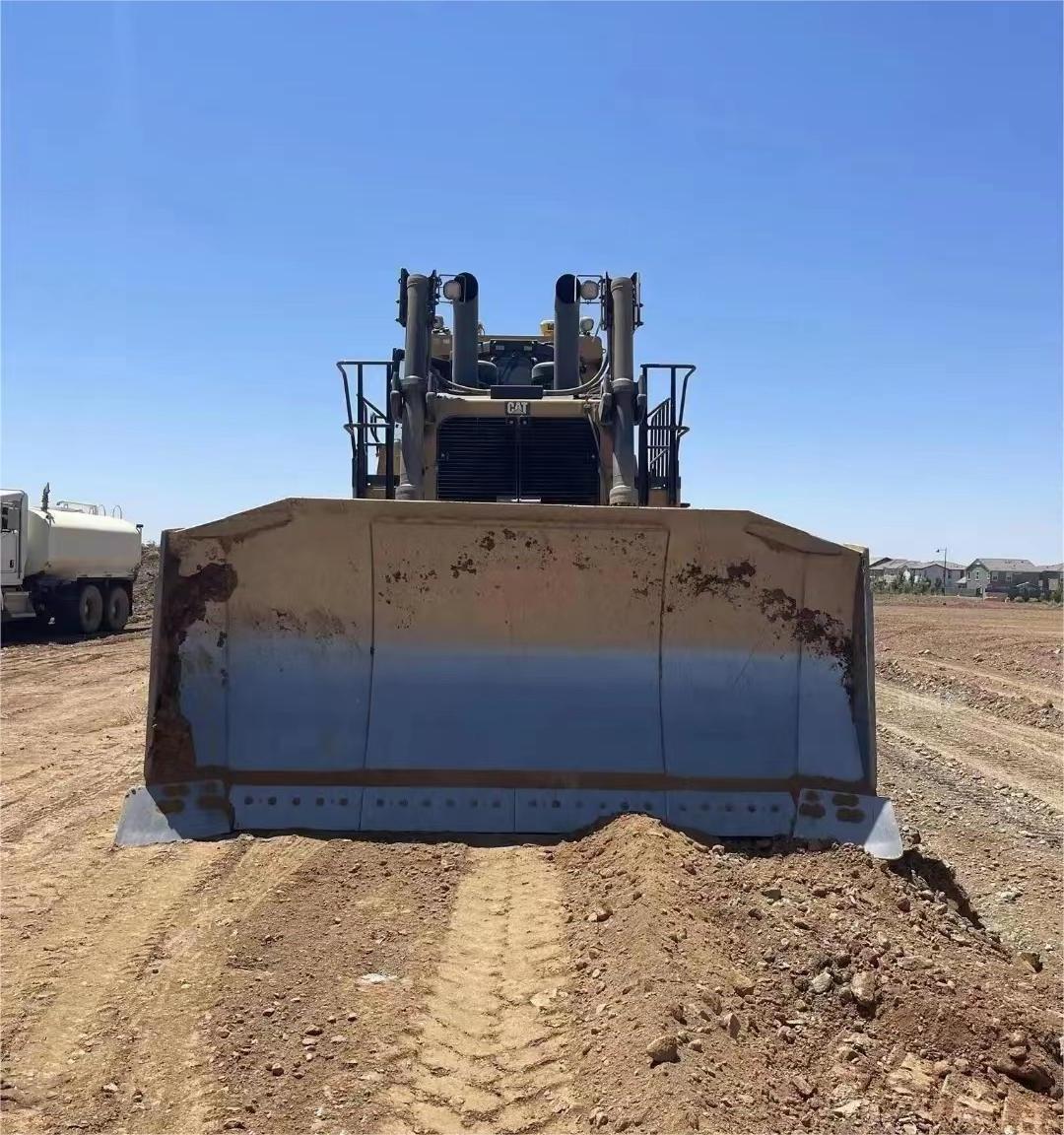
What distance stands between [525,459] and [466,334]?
1438mm

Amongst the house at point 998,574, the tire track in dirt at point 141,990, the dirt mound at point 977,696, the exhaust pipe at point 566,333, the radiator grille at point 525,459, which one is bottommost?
the tire track in dirt at point 141,990

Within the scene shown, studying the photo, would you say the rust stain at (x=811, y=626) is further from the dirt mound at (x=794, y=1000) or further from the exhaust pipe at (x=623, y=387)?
the exhaust pipe at (x=623, y=387)

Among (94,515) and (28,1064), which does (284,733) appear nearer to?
(28,1064)

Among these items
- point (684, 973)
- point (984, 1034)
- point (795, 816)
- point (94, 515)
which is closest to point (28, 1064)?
point (684, 973)

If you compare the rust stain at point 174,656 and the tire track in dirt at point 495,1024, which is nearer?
the tire track in dirt at point 495,1024

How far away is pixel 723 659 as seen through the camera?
4.57 meters

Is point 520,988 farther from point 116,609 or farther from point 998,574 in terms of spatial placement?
point 998,574

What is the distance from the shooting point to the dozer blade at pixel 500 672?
4258 millimetres

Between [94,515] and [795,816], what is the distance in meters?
19.7

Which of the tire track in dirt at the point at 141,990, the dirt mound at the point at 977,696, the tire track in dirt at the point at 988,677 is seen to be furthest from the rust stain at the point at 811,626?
the tire track in dirt at the point at 988,677

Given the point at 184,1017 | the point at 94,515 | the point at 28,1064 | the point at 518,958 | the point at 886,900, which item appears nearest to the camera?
the point at 28,1064

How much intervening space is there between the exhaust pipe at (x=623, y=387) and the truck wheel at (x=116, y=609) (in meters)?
16.8

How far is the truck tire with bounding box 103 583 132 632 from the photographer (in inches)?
821

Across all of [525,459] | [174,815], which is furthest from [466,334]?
[174,815]
